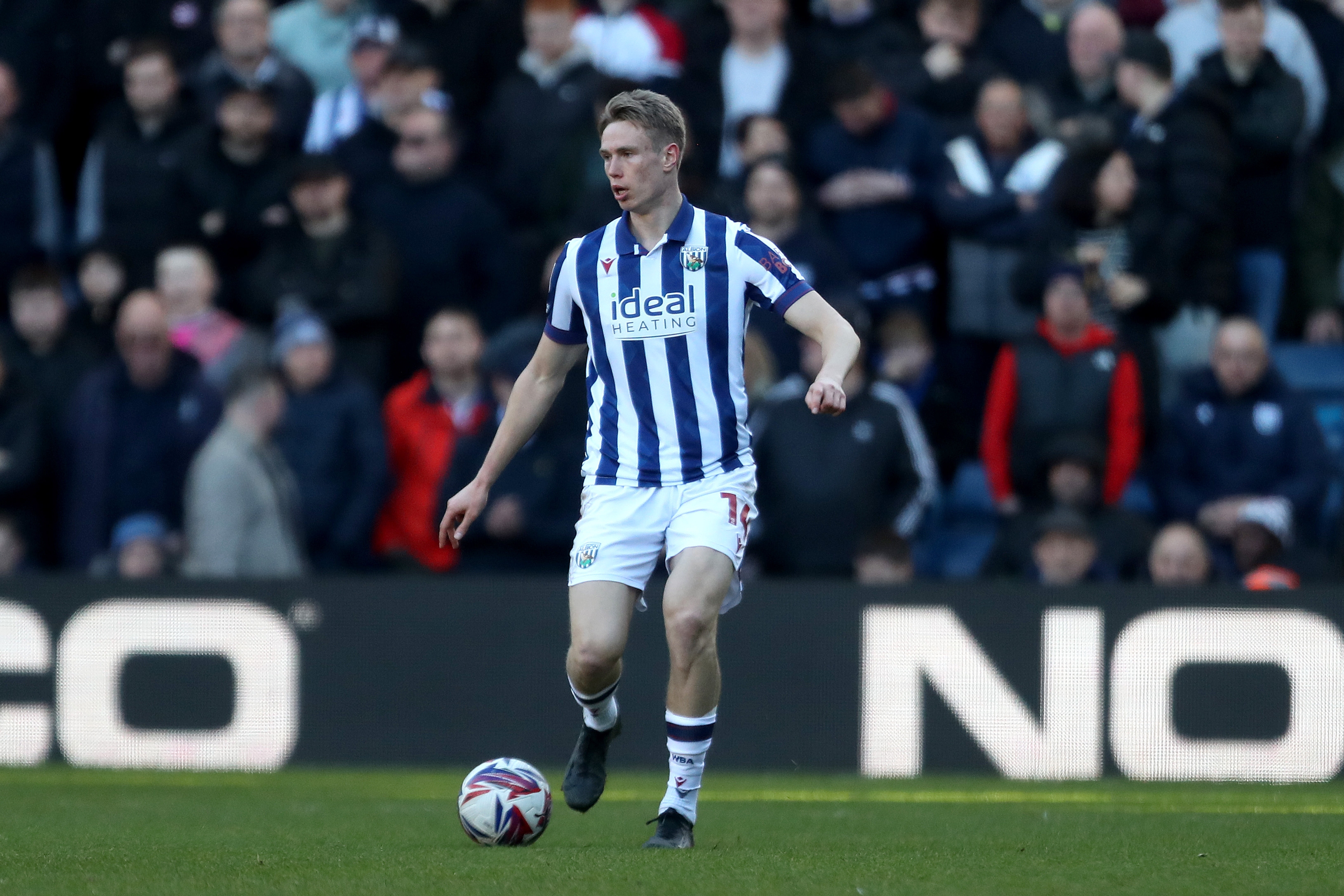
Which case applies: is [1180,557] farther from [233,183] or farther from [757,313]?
[233,183]

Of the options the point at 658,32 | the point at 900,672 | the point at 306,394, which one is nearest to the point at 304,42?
the point at 658,32

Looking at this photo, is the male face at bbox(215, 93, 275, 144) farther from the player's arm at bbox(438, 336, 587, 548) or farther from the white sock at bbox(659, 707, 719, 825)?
the white sock at bbox(659, 707, 719, 825)

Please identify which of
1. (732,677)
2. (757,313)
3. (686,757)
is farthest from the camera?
(757,313)

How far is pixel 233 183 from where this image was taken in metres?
11.4

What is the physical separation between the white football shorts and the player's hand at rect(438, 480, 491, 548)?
323 millimetres

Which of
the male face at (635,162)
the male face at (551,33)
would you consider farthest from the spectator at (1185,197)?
the male face at (635,162)

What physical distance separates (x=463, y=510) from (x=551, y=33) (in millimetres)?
6122

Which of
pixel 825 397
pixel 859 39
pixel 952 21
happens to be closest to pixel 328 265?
pixel 859 39

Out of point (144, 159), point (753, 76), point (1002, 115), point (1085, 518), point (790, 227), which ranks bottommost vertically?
point (1085, 518)

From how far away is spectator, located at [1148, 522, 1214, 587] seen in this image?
962 centimetres

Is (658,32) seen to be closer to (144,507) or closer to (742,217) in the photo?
(742,217)

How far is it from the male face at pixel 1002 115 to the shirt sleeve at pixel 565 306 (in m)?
5.37

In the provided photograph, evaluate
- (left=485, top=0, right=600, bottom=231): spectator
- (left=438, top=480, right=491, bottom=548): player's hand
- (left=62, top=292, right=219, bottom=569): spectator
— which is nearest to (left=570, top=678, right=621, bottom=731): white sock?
(left=438, top=480, right=491, bottom=548): player's hand

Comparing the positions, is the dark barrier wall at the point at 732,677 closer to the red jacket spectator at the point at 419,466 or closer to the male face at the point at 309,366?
the red jacket spectator at the point at 419,466
